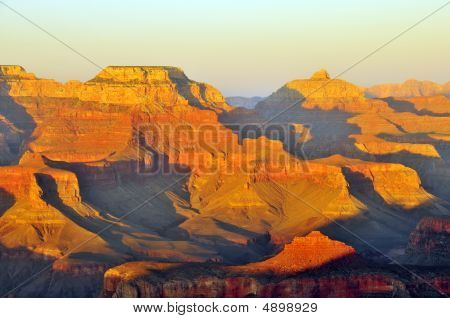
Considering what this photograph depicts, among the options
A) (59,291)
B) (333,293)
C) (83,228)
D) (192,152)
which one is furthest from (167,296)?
(192,152)

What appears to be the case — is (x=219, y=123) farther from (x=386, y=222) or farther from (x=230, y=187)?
(x=386, y=222)

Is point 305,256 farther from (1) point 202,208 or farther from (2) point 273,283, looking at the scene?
(1) point 202,208

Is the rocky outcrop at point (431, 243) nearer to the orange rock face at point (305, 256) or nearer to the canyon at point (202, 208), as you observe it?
the canyon at point (202, 208)

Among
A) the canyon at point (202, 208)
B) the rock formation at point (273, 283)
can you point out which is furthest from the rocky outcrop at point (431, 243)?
the rock formation at point (273, 283)

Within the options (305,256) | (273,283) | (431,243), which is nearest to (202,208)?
(431,243)

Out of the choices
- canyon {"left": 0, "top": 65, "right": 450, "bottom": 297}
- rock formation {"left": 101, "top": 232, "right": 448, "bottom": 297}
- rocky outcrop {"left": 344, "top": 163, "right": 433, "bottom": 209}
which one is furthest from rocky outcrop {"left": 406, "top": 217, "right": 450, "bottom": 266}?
rocky outcrop {"left": 344, "top": 163, "right": 433, "bottom": 209}

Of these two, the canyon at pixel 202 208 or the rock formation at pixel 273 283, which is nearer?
the rock formation at pixel 273 283
